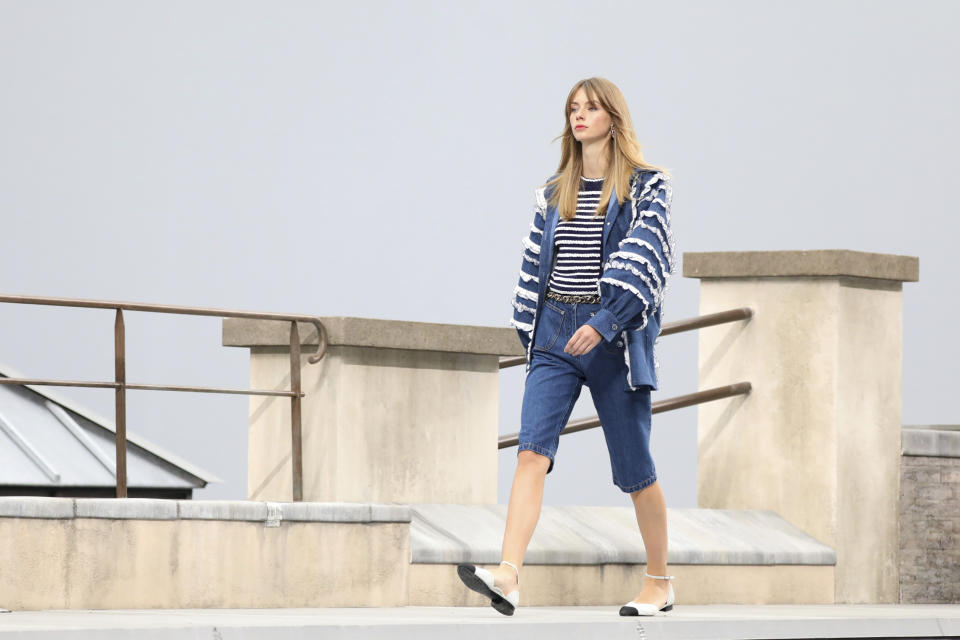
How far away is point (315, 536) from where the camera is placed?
6.85 metres

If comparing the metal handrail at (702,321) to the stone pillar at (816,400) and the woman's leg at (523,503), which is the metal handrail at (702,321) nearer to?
the stone pillar at (816,400)

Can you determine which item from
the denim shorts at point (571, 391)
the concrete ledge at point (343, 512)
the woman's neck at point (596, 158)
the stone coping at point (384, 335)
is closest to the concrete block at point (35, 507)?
the concrete ledge at point (343, 512)

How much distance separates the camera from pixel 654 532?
6781mm

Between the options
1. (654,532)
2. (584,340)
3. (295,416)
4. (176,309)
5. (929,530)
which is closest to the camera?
(584,340)

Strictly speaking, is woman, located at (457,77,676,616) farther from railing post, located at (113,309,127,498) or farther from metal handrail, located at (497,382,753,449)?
metal handrail, located at (497,382,753,449)

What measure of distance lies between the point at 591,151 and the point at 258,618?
206 cm

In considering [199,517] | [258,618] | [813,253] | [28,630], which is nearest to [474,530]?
[199,517]

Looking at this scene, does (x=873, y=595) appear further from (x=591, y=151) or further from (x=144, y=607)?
(x=144, y=607)

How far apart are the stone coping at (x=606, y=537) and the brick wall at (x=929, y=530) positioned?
550 millimetres

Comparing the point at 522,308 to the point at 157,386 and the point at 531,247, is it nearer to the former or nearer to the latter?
the point at 531,247

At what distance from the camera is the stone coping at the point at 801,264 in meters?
8.70

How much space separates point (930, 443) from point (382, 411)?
2922 millimetres

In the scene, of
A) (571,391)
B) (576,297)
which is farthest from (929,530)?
(576,297)

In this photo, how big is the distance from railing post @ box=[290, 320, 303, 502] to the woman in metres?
1.24
